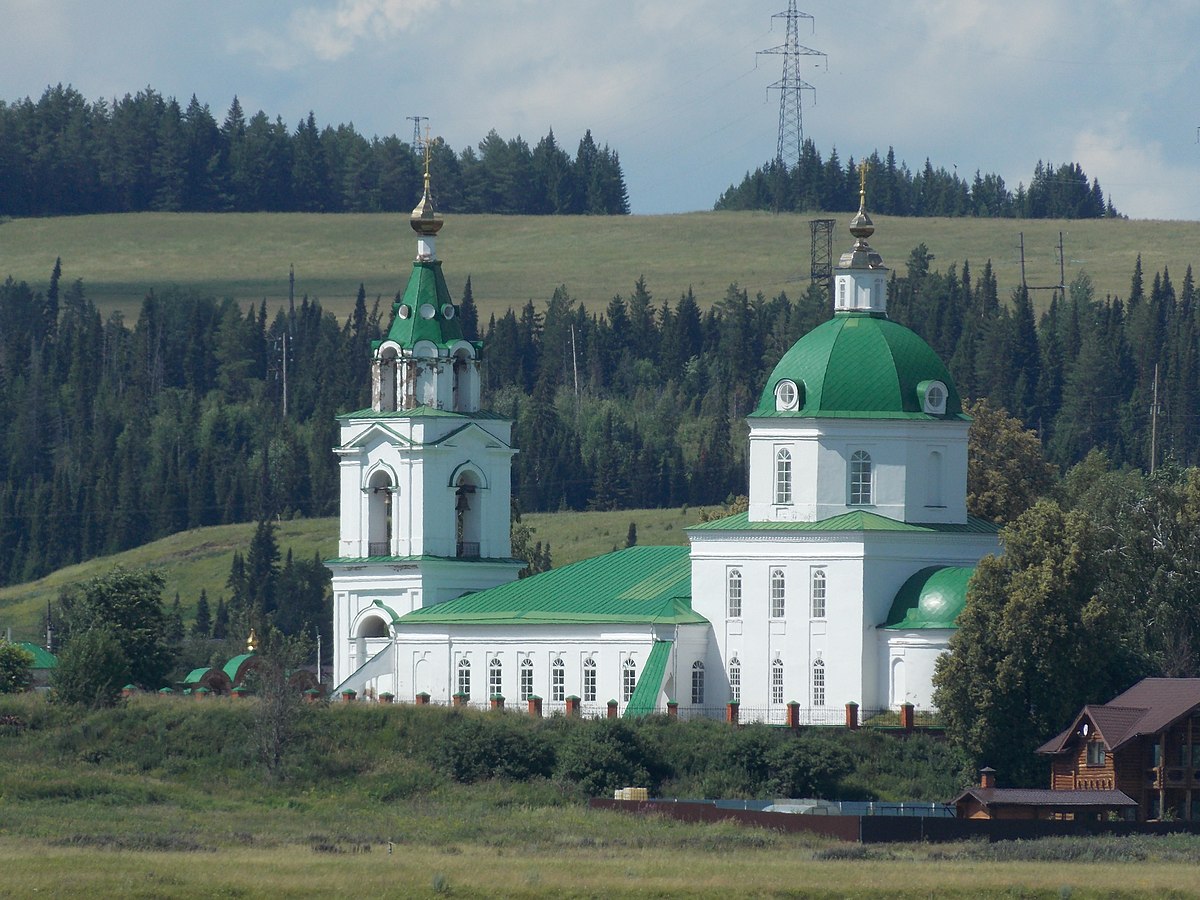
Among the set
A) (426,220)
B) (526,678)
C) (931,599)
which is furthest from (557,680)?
(426,220)

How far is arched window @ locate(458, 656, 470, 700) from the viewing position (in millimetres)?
79875

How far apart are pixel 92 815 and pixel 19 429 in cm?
10826

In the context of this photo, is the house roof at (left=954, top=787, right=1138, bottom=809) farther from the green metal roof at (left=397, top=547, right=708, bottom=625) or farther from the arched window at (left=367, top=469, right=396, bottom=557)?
the arched window at (left=367, top=469, right=396, bottom=557)

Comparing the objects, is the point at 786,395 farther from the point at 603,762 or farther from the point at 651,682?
the point at 603,762

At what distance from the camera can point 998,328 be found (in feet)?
465

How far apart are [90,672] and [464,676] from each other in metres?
10.1

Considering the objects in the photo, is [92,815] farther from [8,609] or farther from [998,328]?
[998,328]

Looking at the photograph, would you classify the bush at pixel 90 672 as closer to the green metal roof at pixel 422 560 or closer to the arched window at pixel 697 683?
the green metal roof at pixel 422 560

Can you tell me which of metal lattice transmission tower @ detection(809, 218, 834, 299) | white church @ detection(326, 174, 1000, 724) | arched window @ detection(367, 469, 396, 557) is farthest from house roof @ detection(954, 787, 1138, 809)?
metal lattice transmission tower @ detection(809, 218, 834, 299)

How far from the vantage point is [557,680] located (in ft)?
257

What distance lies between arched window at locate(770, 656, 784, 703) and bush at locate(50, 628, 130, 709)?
16727 millimetres

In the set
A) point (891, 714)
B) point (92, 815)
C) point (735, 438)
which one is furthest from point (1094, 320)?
point (92, 815)

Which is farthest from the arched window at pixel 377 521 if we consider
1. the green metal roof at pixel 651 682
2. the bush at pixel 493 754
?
the bush at pixel 493 754

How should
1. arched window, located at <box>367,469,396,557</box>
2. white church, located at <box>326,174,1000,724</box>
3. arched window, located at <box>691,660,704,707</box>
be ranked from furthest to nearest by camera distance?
arched window, located at <box>367,469,396,557</box>
arched window, located at <box>691,660,704,707</box>
white church, located at <box>326,174,1000,724</box>
